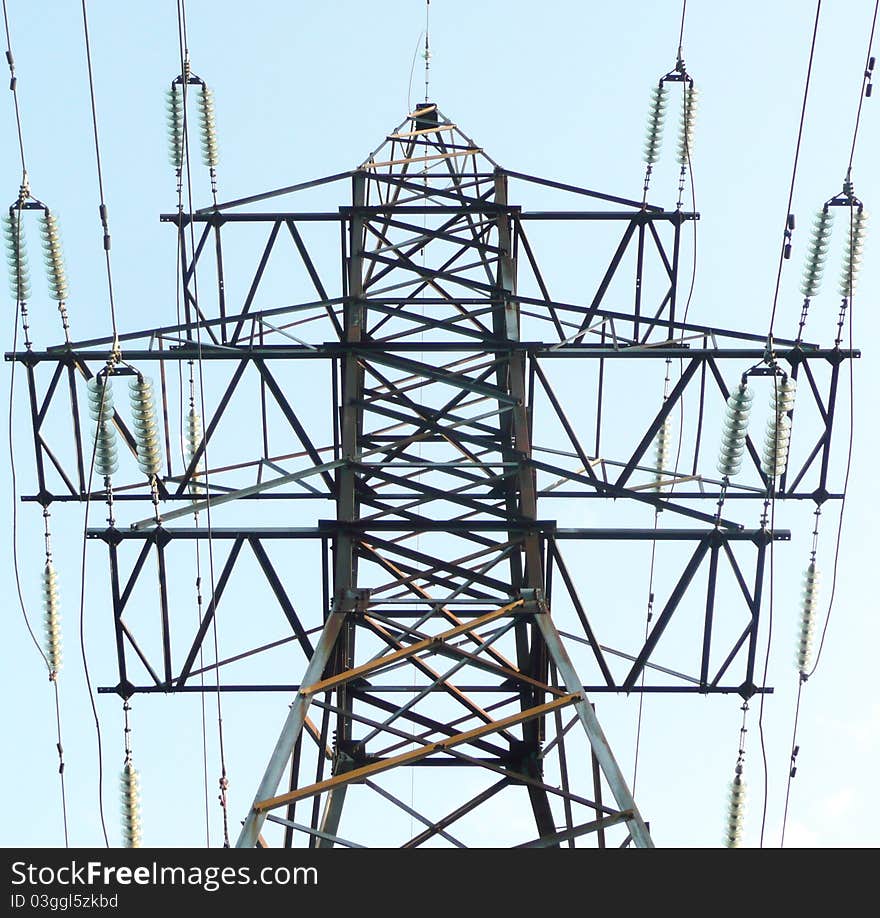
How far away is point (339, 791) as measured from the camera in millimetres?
18375

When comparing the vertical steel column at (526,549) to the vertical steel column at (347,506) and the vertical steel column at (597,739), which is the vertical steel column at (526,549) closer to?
the vertical steel column at (597,739)

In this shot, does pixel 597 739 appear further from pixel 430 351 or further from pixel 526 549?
pixel 430 351

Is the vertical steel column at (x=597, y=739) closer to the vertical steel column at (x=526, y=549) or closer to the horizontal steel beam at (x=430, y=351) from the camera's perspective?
the vertical steel column at (x=526, y=549)

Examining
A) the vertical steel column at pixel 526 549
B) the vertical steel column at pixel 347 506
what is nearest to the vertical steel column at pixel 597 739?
the vertical steel column at pixel 526 549

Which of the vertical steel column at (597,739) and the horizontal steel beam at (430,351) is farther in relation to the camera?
the horizontal steel beam at (430,351)

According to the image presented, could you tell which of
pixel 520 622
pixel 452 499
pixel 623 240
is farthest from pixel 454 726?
pixel 623 240

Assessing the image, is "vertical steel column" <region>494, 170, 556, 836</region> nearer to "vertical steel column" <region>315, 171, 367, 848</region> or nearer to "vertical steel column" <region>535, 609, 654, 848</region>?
"vertical steel column" <region>535, 609, 654, 848</region>

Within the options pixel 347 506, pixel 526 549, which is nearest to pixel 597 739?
pixel 526 549

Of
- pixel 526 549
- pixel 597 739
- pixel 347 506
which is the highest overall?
pixel 347 506

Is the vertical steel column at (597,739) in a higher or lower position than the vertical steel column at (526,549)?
lower

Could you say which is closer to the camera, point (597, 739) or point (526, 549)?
point (597, 739)

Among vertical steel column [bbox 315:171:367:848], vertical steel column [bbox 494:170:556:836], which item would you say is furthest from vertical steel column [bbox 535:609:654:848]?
vertical steel column [bbox 315:171:367:848]
